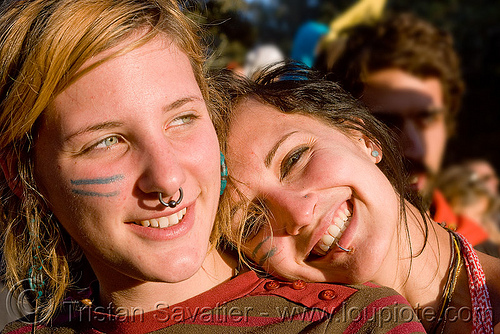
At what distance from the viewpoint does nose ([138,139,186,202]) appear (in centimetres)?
159

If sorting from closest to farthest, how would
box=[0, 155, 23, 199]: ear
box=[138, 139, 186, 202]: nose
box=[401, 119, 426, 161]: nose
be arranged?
box=[138, 139, 186, 202]: nose
box=[0, 155, 23, 199]: ear
box=[401, 119, 426, 161]: nose

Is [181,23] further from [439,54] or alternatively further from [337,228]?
[439,54]

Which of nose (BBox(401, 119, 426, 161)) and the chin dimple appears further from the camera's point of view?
nose (BBox(401, 119, 426, 161))

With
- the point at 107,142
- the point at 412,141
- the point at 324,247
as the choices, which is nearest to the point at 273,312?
the point at 324,247

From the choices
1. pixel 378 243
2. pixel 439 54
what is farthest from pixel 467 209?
pixel 378 243

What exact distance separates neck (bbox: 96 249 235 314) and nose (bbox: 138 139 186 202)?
1.54ft

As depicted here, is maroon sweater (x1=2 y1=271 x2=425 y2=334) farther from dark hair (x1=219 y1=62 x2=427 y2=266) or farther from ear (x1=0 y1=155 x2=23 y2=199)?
ear (x1=0 y1=155 x2=23 y2=199)

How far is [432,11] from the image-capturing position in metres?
9.98

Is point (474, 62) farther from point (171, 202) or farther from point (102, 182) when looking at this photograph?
point (102, 182)

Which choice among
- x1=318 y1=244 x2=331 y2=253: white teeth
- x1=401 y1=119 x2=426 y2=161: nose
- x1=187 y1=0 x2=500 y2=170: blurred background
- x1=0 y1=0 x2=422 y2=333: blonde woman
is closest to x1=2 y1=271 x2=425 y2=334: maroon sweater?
x1=0 y1=0 x2=422 y2=333: blonde woman

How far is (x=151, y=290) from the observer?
1.95 meters

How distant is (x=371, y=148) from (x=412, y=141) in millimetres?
1036

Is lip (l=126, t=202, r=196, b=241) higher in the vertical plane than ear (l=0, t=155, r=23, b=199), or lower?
lower

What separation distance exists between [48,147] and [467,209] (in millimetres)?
3460
